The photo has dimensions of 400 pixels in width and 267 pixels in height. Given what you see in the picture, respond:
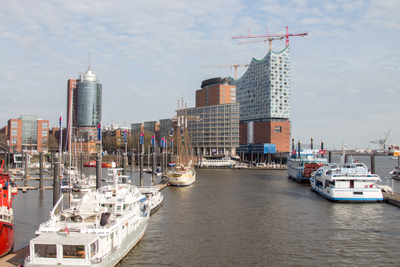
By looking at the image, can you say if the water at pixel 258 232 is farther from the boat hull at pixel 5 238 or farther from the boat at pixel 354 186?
the boat hull at pixel 5 238

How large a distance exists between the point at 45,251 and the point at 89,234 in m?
2.46

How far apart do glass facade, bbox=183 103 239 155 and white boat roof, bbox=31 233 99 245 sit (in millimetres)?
157708

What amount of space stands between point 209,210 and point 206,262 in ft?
62.0

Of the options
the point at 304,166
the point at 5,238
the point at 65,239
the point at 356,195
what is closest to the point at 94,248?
the point at 65,239

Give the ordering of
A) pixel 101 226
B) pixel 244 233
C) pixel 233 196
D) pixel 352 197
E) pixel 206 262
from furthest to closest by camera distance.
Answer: pixel 233 196 < pixel 352 197 < pixel 244 233 < pixel 206 262 < pixel 101 226

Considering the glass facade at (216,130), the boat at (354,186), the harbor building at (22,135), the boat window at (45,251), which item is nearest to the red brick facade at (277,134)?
the glass facade at (216,130)

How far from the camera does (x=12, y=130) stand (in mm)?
189125

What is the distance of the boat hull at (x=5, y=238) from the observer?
74.8ft

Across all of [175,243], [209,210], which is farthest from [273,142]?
[175,243]

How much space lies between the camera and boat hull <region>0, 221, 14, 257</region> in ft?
74.8

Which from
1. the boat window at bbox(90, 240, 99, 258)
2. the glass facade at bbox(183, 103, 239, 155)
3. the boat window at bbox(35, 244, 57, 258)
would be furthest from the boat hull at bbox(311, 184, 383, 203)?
the glass facade at bbox(183, 103, 239, 155)

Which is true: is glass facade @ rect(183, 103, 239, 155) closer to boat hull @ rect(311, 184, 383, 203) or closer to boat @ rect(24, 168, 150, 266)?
boat hull @ rect(311, 184, 383, 203)

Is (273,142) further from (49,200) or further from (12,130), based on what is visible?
(49,200)

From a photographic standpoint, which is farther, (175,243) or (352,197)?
(352,197)
